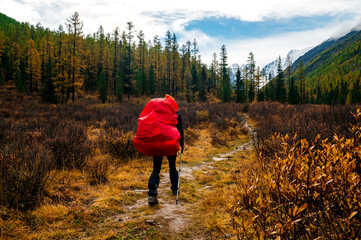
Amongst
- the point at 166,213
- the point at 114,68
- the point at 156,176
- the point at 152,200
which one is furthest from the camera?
the point at 114,68

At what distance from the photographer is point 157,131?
3.09 metres

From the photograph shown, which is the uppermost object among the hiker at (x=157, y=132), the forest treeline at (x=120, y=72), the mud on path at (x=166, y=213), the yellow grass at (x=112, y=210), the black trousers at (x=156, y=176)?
the forest treeline at (x=120, y=72)

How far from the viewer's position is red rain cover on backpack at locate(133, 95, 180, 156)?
3.10 meters

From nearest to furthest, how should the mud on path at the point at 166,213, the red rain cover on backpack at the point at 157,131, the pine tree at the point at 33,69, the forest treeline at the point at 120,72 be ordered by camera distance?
the mud on path at the point at 166,213 < the red rain cover on backpack at the point at 157,131 < the forest treeline at the point at 120,72 < the pine tree at the point at 33,69

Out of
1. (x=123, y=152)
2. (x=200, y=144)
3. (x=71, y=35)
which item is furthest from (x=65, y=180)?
(x=71, y=35)

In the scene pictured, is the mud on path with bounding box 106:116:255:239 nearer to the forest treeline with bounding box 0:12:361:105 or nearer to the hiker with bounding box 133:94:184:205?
the hiker with bounding box 133:94:184:205

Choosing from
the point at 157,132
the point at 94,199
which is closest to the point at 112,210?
the point at 94,199

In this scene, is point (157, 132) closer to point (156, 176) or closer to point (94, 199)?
point (156, 176)

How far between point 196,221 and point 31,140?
5219 millimetres

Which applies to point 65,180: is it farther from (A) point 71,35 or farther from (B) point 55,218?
A: (A) point 71,35

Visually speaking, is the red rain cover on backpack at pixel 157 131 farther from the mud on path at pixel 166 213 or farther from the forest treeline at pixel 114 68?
the forest treeline at pixel 114 68

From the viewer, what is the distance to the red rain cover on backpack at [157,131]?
310 centimetres

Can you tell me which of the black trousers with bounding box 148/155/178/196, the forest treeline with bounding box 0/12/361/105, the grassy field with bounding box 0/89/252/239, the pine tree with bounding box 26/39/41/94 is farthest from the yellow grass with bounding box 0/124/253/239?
the pine tree with bounding box 26/39/41/94

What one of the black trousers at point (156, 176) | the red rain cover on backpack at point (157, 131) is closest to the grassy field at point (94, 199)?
the black trousers at point (156, 176)
